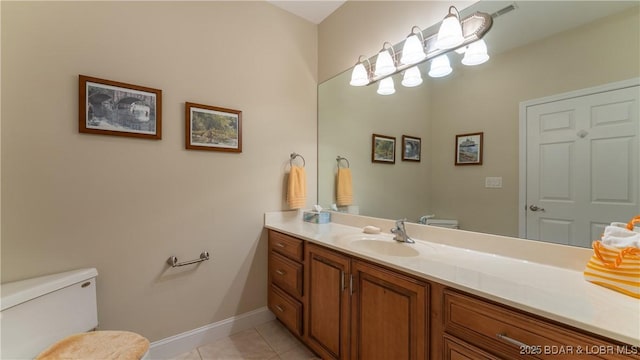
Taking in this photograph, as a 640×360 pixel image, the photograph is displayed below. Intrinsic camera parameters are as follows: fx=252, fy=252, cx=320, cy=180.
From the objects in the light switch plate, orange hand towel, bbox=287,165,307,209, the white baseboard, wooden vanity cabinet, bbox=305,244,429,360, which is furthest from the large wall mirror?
the white baseboard

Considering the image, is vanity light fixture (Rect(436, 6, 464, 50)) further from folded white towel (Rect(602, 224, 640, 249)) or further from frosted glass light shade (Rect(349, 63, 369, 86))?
folded white towel (Rect(602, 224, 640, 249))

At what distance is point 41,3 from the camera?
133 cm

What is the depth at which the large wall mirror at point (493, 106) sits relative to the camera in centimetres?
100

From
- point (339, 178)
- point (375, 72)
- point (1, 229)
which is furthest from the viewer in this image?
point (339, 178)

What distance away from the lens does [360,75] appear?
1959 millimetres

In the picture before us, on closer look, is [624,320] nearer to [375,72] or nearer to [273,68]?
[375,72]

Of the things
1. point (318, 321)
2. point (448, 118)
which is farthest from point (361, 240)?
point (448, 118)

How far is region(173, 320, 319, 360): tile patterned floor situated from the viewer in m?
1.68

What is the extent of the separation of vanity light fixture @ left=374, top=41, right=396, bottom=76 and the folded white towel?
1.38 metres

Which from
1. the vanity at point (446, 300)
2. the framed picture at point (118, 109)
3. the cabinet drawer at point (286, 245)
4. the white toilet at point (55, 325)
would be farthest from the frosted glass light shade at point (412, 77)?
the white toilet at point (55, 325)

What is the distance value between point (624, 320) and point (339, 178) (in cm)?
176

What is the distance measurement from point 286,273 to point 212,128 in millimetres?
1192

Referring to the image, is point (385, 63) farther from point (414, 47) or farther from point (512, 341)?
point (512, 341)

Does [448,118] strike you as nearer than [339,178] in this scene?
Yes
